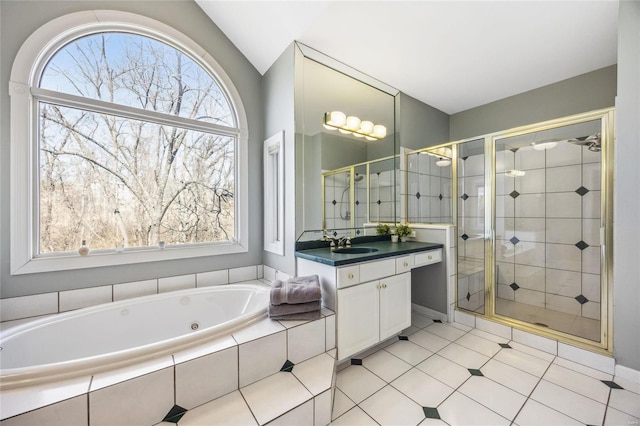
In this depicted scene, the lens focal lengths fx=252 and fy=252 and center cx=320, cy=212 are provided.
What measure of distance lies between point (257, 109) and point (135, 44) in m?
1.05

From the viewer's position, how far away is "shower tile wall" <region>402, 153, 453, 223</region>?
272 cm

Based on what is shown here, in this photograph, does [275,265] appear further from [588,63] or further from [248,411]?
[588,63]

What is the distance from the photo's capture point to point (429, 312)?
268cm

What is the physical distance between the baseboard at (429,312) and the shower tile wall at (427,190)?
0.94 m

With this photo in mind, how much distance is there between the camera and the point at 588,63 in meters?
2.28

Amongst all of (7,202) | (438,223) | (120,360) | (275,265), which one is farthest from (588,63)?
(7,202)

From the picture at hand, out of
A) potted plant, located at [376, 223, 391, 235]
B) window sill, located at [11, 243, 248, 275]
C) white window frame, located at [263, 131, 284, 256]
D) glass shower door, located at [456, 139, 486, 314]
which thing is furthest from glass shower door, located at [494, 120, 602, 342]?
window sill, located at [11, 243, 248, 275]

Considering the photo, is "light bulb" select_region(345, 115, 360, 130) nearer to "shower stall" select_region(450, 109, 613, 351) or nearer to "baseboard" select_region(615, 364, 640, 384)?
"shower stall" select_region(450, 109, 613, 351)

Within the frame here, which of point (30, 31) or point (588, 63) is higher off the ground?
point (588, 63)

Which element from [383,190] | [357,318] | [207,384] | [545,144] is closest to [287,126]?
[383,190]

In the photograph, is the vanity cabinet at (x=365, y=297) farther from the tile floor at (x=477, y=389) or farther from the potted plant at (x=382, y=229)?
the potted plant at (x=382, y=229)

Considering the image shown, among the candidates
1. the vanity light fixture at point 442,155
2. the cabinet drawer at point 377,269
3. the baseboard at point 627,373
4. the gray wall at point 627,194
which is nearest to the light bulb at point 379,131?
the vanity light fixture at point 442,155

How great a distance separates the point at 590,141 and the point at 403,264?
170cm

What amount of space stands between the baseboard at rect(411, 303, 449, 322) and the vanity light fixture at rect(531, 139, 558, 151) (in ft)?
5.89
